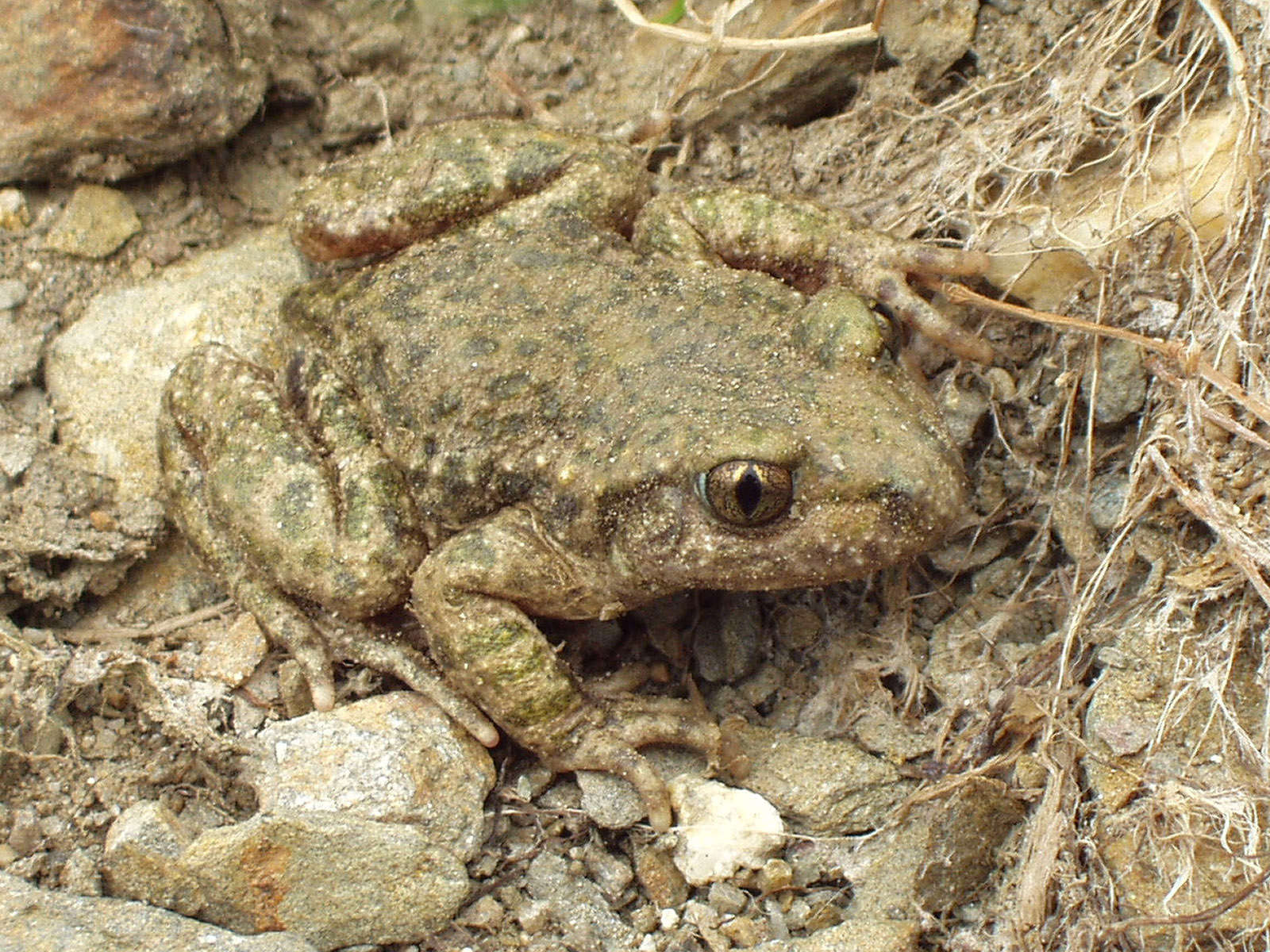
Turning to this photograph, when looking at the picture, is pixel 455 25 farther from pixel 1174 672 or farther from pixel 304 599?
pixel 1174 672

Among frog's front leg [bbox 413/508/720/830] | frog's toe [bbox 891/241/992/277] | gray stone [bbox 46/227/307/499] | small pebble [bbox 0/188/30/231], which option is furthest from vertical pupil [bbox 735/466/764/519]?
small pebble [bbox 0/188/30/231]

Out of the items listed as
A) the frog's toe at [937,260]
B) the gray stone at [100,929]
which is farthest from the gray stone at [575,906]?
the frog's toe at [937,260]

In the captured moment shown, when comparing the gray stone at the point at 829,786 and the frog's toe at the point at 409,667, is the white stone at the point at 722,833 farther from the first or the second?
the frog's toe at the point at 409,667

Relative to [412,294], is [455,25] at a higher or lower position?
higher

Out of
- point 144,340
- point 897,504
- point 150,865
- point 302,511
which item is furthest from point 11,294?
point 897,504

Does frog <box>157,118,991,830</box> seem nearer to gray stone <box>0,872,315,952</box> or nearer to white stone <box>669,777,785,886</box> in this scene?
white stone <box>669,777,785,886</box>

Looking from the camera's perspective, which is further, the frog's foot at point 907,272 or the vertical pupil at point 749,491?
the frog's foot at point 907,272

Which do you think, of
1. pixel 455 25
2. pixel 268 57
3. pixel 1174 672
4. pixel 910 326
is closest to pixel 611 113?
pixel 455 25
